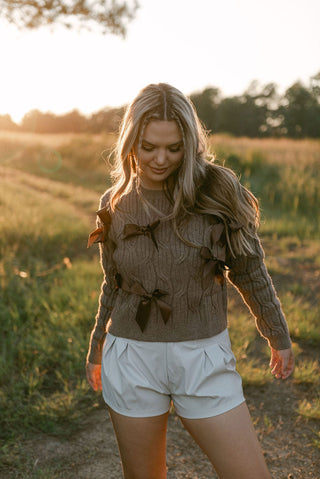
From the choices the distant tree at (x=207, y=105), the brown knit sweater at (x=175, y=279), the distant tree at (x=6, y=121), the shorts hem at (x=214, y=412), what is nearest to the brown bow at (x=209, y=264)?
the brown knit sweater at (x=175, y=279)

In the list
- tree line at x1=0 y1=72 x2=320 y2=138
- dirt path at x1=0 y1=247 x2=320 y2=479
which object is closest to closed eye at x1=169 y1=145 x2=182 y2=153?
dirt path at x1=0 y1=247 x2=320 y2=479

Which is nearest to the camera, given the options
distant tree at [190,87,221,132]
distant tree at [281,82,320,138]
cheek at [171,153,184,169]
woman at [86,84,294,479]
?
woman at [86,84,294,479]

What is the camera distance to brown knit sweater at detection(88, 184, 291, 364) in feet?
5.79

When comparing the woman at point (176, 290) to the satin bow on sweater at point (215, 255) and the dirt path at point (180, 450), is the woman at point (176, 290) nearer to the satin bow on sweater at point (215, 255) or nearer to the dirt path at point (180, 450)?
the satin bow on sweater at point (215, 255)

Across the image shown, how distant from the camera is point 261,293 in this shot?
1.85 metres

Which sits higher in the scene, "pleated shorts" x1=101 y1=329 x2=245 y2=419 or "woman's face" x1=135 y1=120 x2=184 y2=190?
"woman's face" x1=135 y1=120 x2=184 y2=190

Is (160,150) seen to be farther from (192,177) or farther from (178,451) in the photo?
(178,451)

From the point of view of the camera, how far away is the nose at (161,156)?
5.77ft

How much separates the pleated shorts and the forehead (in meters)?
0.77

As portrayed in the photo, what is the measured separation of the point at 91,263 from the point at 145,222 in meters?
4.12

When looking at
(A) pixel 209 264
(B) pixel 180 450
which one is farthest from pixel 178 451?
(A) pixel 209 264

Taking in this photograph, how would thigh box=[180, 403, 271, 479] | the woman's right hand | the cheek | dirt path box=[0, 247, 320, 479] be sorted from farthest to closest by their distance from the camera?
1. dirt path box=[0, 247, 320, 479]
2. the woman's right hand
3. the cheek
4. thigh box=[180, 403, 271, 479]

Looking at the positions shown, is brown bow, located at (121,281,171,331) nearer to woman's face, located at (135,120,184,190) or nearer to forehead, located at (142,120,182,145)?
woman's face, located at (135,120,184,190)

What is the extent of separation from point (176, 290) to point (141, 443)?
59cm
